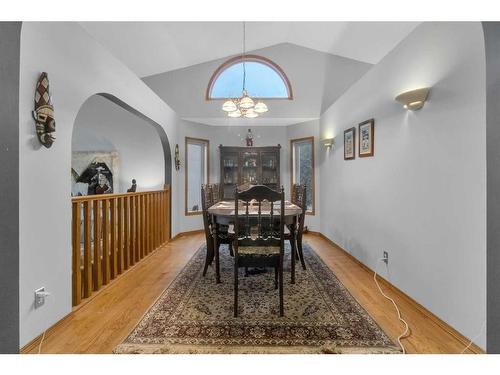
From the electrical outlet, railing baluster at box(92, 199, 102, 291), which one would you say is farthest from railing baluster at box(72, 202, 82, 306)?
the electrical outlet

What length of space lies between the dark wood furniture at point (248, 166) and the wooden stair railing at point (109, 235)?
5.35 ft

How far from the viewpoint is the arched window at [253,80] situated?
4781 mm

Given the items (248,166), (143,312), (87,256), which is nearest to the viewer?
(143,312)

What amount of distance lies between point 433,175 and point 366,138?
1106mm

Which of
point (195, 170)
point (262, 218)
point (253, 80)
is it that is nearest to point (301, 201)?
point (262, 218)

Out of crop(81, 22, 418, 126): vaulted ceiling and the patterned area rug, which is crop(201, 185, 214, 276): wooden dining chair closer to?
the patterned area rug

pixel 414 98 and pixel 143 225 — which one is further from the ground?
pixel 414 98

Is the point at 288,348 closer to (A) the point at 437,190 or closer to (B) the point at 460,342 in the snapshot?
(B) the point at 460,342

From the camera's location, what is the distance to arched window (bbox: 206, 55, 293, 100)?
4781 mm

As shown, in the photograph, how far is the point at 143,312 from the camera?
1962mm

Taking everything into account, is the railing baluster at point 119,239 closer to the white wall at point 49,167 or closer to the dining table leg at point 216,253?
the white wall at point 49,167

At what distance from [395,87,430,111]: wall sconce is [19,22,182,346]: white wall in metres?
2.64

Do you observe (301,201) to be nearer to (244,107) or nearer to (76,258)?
(244,107)
